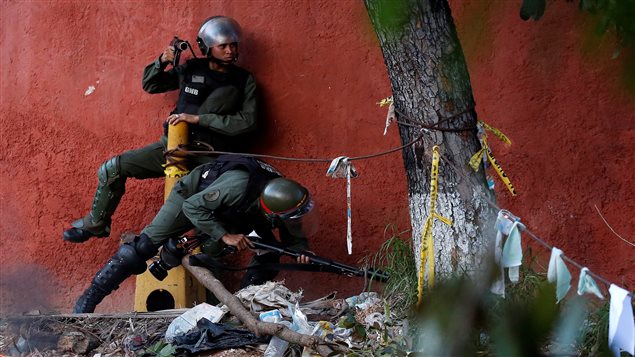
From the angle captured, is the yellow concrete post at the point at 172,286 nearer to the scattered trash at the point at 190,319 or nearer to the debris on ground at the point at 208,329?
the debris on ground at the point at 208,329

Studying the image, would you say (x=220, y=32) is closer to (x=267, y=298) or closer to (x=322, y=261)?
(x=322, y=261)

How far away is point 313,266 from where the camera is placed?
5.03 meters

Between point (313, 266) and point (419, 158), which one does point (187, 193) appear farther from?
point (419, 158)

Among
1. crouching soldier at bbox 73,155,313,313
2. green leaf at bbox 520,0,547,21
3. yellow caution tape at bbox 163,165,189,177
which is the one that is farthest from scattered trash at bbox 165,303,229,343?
green leaf at bbox 520,0,547,21

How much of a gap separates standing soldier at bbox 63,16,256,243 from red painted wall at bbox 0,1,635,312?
20cm

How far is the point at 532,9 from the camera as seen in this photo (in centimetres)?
248

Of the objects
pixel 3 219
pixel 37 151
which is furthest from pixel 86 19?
pixel 3 219

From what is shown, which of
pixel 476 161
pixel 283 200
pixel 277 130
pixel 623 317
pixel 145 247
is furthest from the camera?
pixel 277 130

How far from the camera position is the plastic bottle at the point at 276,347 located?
13.8 ft

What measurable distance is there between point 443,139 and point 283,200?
3.72 feet

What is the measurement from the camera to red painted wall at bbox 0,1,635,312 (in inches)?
194

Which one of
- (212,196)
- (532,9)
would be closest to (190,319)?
(212,196)

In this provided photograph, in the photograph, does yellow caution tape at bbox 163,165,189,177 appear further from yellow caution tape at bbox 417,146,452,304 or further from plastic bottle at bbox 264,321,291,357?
yellow caution tape at bbox 417,146,452,304

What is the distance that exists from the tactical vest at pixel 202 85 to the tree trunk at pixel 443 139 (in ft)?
5.30
